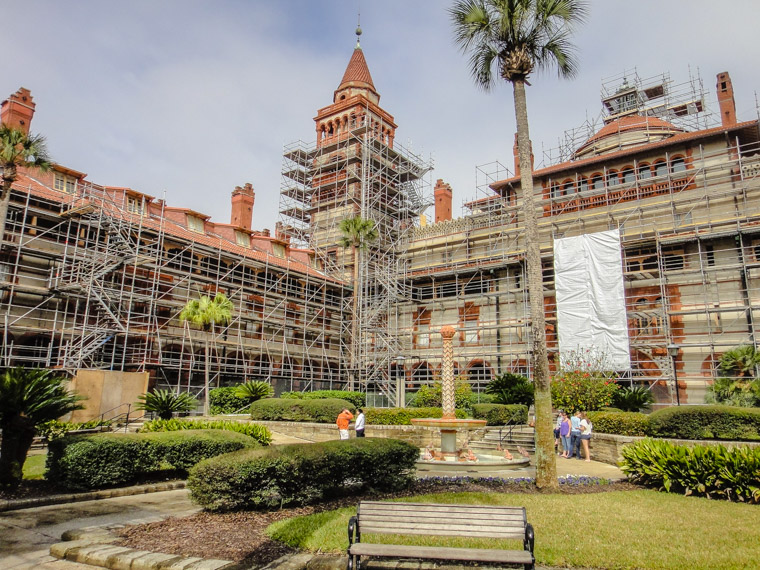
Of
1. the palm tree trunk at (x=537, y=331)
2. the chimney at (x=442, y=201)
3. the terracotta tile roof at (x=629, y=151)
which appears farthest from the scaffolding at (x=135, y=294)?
the palm tree trunk at (x=537, y=331)

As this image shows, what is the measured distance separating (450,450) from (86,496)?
942 cm

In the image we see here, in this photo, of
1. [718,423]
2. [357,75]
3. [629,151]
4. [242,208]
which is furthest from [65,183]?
[629,151]

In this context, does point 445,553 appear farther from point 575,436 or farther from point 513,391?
point 513,391

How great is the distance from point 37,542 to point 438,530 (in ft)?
17.0

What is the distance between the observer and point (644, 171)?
110 ft

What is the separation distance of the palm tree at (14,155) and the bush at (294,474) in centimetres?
1575

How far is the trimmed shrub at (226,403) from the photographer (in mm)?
26891

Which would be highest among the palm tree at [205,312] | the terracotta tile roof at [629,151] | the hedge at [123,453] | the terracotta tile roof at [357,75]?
the terracotta tile roof at [357,75]

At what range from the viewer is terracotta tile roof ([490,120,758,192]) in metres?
30.4

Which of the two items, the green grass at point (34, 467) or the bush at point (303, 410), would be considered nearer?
the green grass at point (34, 467)

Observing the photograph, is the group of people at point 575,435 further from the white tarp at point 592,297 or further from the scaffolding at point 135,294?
the scaffolding at point 135,294

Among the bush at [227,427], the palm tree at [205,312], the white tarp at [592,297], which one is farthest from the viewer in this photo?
the white tarp at [592,297]

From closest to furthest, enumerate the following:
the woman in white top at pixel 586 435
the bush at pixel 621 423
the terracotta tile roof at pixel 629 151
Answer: the bush at pixel 621 423 < the woman in white top at pixel 586 435 < the terracotta tile roof at pixel 629 151

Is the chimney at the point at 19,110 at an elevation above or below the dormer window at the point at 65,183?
above
